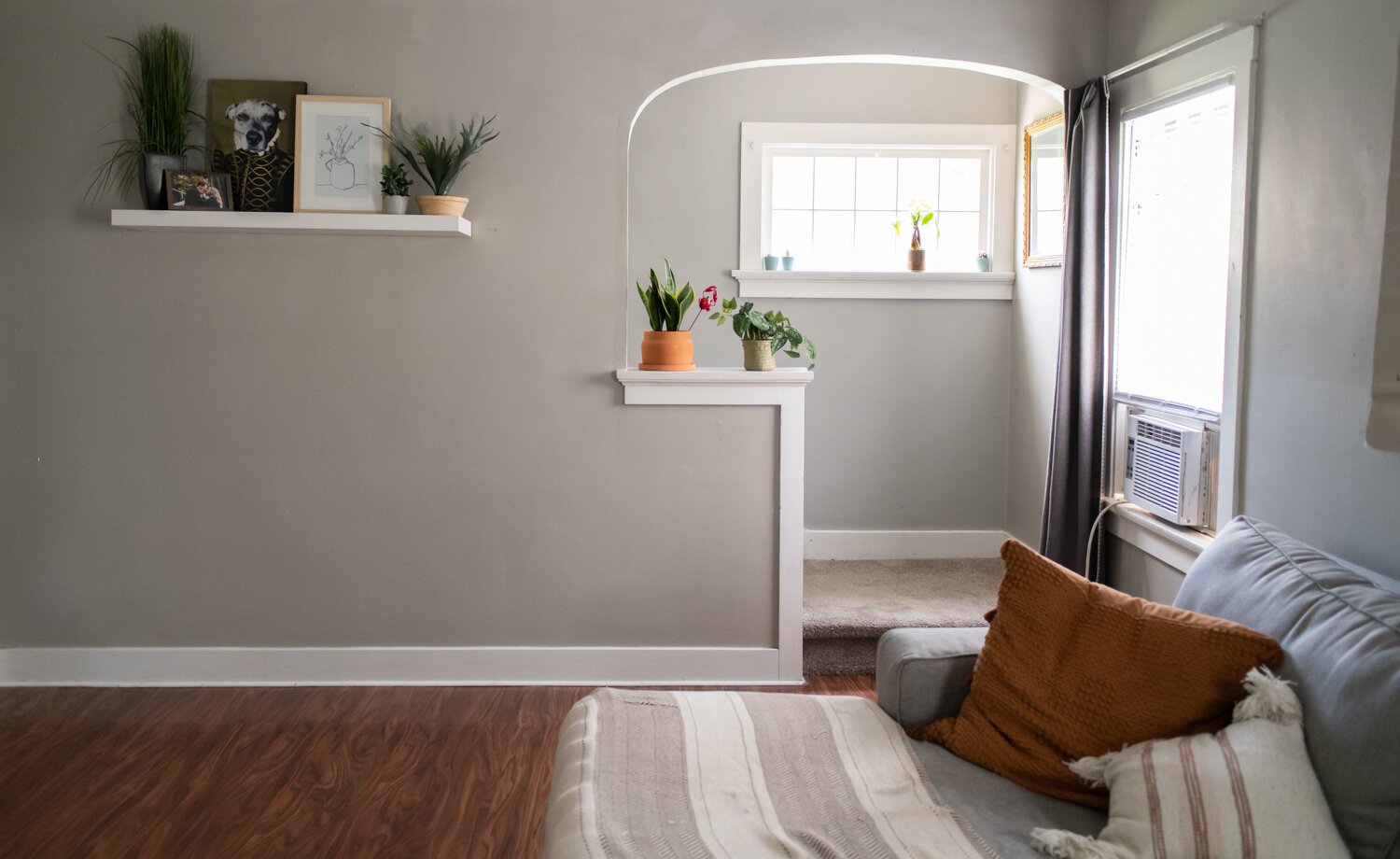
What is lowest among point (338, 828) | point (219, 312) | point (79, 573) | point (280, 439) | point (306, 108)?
point (338, 828)

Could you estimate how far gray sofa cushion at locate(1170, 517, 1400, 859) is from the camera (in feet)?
5.14

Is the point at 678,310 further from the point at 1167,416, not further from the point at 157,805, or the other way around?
the point at 157,805

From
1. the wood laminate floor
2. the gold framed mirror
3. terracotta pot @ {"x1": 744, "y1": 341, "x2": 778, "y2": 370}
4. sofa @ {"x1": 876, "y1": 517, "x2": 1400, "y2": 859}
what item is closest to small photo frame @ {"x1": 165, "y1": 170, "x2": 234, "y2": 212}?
the wood laminate floor

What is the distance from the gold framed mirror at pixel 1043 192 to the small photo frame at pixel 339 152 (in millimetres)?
2357

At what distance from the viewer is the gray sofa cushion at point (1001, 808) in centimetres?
173

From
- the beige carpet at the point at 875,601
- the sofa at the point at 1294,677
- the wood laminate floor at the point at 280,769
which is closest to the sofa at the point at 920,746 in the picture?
the sofa at the point at 1294,677

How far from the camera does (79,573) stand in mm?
3572

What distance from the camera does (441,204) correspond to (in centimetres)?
334

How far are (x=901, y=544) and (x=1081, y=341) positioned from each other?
1506mm

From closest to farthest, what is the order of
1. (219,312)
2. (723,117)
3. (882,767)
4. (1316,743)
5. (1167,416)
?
1. (1316,743)
2. (882,767)
3. (1167,416)
4. (219,312)
5. (723,117)

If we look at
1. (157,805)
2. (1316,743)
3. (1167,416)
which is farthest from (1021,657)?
(157,805)

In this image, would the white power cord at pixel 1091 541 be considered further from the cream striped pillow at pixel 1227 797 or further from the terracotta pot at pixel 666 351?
the cream striped pillow at pixel 1227 797

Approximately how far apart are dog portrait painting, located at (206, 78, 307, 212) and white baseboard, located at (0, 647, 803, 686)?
1.44 meters

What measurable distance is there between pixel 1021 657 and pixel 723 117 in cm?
299
